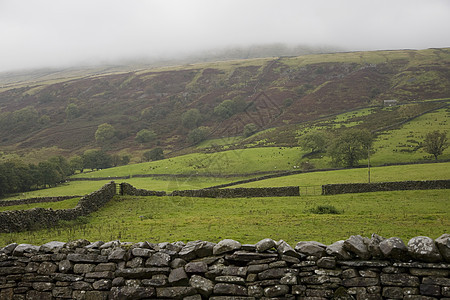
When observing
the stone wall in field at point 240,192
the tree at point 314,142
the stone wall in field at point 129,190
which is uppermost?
the stone wall in field at point 129,190

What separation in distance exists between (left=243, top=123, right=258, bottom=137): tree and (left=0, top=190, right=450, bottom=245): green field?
76514mm

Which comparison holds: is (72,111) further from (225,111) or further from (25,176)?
(25,176)

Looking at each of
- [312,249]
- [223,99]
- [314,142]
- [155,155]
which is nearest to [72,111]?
[223,99]

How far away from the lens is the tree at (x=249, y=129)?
107 metres

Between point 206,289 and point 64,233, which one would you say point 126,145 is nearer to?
point 64,233

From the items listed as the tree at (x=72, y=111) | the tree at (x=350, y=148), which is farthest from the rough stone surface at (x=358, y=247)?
the tree at (x=72, y=111)

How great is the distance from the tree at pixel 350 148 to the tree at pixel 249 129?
45.0 meters

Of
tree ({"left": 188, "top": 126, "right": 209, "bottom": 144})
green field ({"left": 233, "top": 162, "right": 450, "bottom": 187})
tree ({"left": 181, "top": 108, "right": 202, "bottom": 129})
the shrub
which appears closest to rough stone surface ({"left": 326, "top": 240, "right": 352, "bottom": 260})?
the shrub

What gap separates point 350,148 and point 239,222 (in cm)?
4664

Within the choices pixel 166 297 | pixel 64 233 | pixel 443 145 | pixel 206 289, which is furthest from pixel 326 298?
pixel 443 145

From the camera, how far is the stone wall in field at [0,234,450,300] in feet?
Result: 25.5

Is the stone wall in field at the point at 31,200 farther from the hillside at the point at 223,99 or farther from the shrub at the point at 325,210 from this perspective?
the hillside at the point at 223,99

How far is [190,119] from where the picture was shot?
478ft

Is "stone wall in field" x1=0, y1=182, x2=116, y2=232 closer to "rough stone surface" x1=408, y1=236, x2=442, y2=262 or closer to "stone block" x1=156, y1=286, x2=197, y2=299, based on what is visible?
"stone block" x1=156, y1=286, x2=197, y2=299
